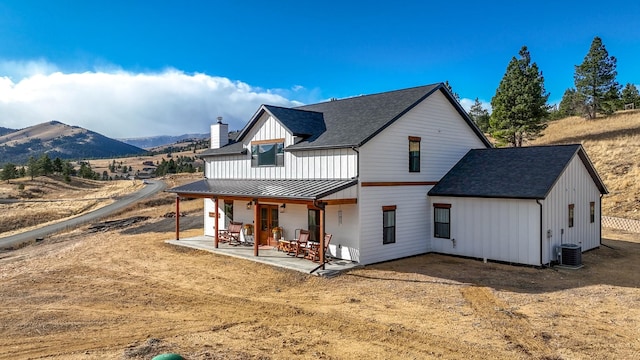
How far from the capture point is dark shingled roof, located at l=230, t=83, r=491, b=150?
17000 mm

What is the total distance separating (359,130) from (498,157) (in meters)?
7.16

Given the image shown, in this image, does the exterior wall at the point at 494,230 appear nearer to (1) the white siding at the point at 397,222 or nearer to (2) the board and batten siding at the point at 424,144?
(1) the white siding at the point at 397,222

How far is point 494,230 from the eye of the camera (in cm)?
1670

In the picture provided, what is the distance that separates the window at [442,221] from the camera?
60.3 feet

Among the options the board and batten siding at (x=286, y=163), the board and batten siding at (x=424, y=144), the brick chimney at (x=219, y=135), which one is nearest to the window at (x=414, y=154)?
the board and batten siding at (x=424, y=144)

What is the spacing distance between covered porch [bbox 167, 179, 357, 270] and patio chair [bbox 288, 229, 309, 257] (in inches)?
20.4

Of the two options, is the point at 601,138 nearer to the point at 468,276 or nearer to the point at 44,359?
the point at 468,276

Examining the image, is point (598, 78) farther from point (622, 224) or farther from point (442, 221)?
point (442, 221)

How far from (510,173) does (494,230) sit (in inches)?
104

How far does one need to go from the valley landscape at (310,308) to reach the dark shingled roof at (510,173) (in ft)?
9.52

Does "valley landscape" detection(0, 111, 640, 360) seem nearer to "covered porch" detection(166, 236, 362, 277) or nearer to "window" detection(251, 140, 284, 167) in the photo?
"covered porch" detection(166, 236, 362, 277)

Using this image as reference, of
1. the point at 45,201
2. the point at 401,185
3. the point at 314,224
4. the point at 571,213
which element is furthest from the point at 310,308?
the point at 45,201

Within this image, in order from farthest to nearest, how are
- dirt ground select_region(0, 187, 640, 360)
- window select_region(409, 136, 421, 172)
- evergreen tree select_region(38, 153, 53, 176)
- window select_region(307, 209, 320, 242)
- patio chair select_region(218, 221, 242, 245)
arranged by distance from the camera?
evergreen tree select_region(38, 153, 53, 176) < patio chair select_region(218, 221, 242, 245) < window select_region(409, 136, 421, 172) < window select_region(307, 209, 320, 242) < dirt ground select_region(0, 187, 640, 360)

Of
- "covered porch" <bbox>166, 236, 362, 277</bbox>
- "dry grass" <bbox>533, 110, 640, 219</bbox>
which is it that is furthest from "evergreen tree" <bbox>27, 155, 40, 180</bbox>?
"dry grass" <bbox>533, 110, 640, 219</bbox>
